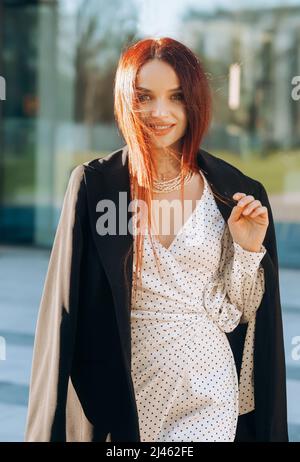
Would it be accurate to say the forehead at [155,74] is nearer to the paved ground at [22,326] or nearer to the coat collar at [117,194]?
the coat collar at [117,194]

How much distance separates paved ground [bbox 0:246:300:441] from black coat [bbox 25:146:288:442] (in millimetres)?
2303

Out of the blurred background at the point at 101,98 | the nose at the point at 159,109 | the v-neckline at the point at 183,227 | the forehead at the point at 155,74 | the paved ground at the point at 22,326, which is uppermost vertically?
the blurred background at the point at 101,98

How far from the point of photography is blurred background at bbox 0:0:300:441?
10648mm

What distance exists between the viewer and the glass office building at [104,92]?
1067 cm

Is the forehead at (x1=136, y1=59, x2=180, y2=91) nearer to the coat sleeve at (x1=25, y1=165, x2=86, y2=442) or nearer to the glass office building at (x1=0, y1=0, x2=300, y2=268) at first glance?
the coat sleeve at (x1=25, y1=165, x2=86, y2=442)

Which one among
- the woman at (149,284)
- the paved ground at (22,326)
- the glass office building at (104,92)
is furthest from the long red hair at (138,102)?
the glass office building at (104,92)

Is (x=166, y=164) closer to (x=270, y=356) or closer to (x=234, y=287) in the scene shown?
(x=234, y=287)

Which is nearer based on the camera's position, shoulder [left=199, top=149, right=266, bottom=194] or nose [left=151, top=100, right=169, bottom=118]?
nose [left=151, top=100, right=169, bottom=118]

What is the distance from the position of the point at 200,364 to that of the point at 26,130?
9733mm

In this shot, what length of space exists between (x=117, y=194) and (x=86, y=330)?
379mm

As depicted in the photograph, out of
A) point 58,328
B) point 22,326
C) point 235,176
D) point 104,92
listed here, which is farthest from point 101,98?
point 58,328

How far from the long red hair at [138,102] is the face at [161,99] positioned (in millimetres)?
14

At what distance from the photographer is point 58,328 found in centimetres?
248

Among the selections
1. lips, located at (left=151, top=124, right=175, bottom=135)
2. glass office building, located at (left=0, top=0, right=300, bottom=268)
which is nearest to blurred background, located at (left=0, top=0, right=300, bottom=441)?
glass office building, located at (left=0, top=0, right=300, bottom=268)
